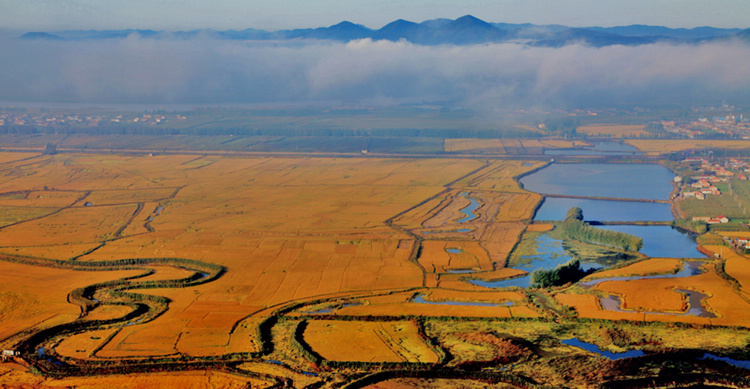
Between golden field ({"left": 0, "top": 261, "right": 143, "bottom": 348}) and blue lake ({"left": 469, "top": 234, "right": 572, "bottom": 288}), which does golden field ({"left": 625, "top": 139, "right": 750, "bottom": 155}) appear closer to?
blue lake ({"left": 469, "top": 234, "right": 572, "bottom": 288})

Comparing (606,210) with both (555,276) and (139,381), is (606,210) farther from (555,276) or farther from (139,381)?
(139,381)

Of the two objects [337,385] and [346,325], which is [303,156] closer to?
[346,325]

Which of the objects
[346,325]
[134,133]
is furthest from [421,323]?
[134,133]

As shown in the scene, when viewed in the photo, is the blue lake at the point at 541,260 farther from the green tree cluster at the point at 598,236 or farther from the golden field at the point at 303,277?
the green tree cluster at the point at 598,236

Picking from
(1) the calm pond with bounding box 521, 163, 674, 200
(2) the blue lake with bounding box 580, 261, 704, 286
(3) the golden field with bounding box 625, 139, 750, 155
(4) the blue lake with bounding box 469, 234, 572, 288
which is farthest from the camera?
(3) the golden field with bounding box 625, 139, 750, 155

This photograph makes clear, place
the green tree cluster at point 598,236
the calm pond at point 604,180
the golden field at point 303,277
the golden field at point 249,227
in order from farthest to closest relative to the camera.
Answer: the calm pond at point 604,180 < the green tree cluster at point 598,236 < the golden field at point 249,227 < the golden field at point 303,277

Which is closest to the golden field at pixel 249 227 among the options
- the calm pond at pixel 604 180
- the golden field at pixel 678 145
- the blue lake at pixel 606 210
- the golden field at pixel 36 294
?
the golden field at pixel 36 294

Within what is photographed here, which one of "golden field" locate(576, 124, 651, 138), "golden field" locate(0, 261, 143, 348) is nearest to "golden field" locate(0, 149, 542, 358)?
"golden field" locate(0, 261, 143, 348)

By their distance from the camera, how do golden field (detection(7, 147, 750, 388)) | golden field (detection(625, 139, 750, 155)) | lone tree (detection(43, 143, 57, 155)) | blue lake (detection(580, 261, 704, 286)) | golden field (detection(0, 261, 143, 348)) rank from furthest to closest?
golden field (detection(625, 139, 750, 155)), lone tree (detection(43, 143, 57, 155)), blue lake (detection(580, 261, 704, 286)), golden field (detection(0, 261, 143, 348)), golden field (detection(7, 147, 750, 388))
